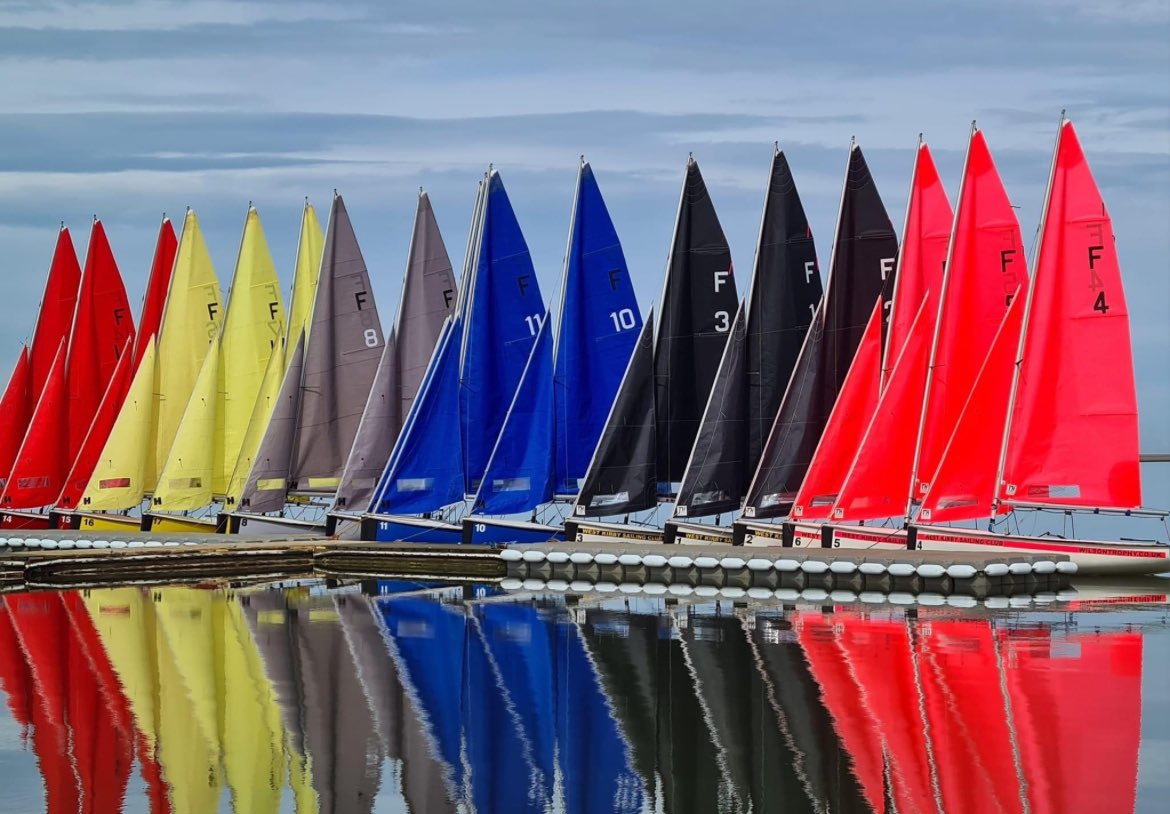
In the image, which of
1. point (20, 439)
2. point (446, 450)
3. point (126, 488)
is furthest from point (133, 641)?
point (20, 439)

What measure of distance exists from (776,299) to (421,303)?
10.9 metres

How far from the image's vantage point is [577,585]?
39.6 metres

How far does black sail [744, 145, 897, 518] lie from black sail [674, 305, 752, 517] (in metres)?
0.85

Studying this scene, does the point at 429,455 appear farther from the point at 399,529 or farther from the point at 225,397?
the point at 225,397

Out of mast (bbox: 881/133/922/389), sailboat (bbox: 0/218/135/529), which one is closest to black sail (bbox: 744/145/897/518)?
mast (bbox: 881/133/922/389)

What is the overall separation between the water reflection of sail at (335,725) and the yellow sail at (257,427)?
60.8 ft

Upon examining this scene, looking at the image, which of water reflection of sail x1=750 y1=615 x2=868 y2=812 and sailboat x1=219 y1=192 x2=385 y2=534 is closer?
water reflection of sail x1=750 y1=615 x2=868 y2=812

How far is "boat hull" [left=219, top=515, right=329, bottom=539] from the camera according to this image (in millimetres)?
48438

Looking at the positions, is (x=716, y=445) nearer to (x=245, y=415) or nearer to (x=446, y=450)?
(x=446, y=450)

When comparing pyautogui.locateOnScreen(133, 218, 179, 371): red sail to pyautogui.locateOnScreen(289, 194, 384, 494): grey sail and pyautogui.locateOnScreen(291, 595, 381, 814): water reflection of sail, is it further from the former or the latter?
pyautogui.locateOnScreen(291, 595, 381, 814): water reflection of sail

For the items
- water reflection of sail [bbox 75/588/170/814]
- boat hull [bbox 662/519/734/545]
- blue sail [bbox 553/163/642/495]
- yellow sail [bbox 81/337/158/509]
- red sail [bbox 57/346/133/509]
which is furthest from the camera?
red sail [bbox 57/346/133/509]

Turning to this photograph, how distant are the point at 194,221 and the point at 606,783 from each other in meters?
38.4

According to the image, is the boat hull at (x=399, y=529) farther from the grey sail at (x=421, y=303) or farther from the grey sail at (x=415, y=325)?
the grey sail at (x=421, y=303)

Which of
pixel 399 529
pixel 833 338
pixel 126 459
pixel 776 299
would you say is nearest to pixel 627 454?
pixel 776 299
